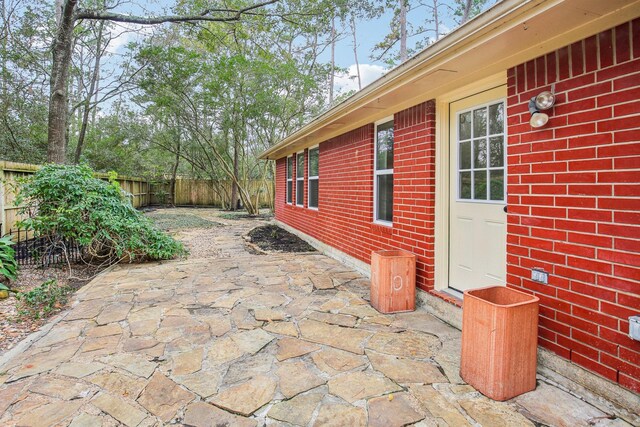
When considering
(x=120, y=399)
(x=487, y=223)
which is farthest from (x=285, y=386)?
(x=487, y=223)

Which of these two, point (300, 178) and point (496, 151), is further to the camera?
point (300, 178)

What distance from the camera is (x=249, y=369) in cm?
236

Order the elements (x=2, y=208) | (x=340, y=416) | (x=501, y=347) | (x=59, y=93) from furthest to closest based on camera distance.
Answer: (x=59, y=93) < (x=2, y=208) < (x=501, y=347) < (x=340, y=416)

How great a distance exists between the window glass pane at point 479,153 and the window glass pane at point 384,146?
137 cm

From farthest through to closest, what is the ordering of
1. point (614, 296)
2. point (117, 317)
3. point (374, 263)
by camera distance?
1. point (374, 263)
2. point (117, 317)
3. point (614, 296)

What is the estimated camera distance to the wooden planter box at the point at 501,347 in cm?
198

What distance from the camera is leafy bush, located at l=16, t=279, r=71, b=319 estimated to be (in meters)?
3.46

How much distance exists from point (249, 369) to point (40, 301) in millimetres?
2945

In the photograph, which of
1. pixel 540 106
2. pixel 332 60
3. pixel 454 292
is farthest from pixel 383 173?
pixel 332 60

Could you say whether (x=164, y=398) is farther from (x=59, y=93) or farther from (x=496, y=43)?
(x=59, y=93)

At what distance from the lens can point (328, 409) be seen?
6.29 feet

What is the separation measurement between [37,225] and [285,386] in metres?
4.60

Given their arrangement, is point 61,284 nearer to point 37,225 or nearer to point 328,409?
point 37,225

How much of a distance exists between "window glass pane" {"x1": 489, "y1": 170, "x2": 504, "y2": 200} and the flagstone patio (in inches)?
49.5
